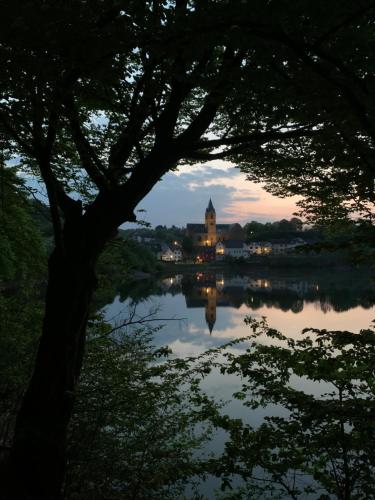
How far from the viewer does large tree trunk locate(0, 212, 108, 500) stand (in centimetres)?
476

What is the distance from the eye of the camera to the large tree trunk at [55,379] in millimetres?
4758

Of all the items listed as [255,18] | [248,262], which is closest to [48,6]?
[255,18]

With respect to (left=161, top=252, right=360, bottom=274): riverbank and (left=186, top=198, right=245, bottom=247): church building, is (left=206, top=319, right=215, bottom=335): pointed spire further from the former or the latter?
(left=186, top=198, right=245, bottom=247): church building

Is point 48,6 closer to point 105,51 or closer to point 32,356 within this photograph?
point 105,51

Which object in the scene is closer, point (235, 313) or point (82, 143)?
point (82, 143)

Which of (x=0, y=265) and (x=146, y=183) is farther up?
(x=146, y=183)

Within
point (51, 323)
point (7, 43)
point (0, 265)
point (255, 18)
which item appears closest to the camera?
point (255, 18)

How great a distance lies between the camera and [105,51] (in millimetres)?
3650

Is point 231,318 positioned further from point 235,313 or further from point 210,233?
point 210,233

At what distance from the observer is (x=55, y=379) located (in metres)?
5.00

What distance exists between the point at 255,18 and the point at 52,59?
224 centimetres

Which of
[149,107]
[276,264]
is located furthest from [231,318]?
[276,264]

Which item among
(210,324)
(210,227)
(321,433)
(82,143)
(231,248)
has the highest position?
(210,227)

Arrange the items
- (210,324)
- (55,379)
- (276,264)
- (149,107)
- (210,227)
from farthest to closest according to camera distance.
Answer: (210,227) → (276,264) → (210,324) → (149,107) → (55,379)
